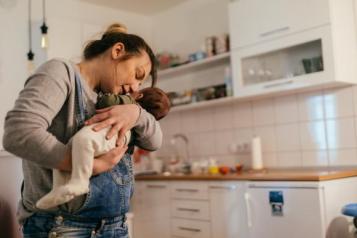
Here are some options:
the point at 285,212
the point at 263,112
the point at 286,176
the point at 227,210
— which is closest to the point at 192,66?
the point at 263,112

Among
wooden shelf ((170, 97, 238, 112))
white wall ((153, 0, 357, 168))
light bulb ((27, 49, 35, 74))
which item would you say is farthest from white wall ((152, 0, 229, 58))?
light bulb ((27, 49, 35, 74))

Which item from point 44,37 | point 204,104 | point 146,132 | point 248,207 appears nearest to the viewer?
point 146,132

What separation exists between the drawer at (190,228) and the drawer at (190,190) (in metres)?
0.19

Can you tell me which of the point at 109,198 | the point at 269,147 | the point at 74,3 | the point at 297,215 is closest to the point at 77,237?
the point at 109,198

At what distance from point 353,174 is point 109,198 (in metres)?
2.08

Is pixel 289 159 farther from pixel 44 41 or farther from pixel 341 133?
pixel 44 41

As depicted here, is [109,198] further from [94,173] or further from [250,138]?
[250,138]

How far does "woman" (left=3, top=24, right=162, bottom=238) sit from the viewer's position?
0.91 metres

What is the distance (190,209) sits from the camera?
10.3 feet

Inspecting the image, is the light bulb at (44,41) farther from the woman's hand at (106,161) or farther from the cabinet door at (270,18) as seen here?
the woman's hand at (106,161)

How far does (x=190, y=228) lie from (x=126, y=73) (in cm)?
222

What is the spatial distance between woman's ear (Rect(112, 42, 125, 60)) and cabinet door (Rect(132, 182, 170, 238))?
2.31 m

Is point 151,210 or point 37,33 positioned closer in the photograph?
point 151,210

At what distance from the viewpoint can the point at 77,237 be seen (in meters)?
1.02
